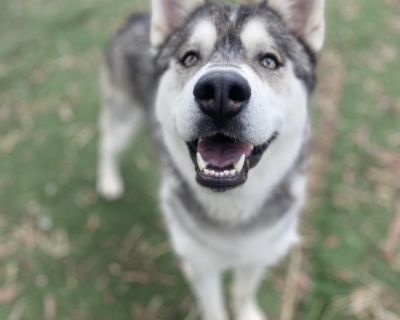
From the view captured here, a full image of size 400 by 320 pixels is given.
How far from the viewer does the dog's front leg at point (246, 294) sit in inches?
123

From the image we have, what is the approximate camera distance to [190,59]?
243 cm

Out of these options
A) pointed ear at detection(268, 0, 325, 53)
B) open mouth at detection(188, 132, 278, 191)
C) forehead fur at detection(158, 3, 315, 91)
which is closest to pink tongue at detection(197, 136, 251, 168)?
open mouth at detection(188, 132, 278, 191)

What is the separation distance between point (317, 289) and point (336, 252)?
1.34 ft

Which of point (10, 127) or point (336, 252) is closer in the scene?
point (336, 252)

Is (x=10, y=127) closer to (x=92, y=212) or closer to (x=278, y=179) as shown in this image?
(x=92, y=212)

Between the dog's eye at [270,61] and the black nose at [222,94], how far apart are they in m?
0.48

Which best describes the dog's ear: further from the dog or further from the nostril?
the nostril

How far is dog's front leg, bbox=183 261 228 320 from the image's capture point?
3.00 m

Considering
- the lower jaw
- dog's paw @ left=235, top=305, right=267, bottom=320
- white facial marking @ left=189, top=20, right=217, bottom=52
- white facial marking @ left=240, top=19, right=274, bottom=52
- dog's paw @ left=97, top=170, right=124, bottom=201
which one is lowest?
dog's paw @ left=235, top=305, right=267, bottom=320

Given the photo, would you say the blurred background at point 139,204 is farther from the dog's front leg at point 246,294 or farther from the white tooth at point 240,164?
the white tooth at point 240,164

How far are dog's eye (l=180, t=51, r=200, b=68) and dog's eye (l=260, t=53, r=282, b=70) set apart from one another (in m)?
0.34

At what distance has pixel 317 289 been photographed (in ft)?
11.6

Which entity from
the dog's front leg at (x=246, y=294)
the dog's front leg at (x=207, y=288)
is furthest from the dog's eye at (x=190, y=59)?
the dog's front leg at (x=246, y=294)

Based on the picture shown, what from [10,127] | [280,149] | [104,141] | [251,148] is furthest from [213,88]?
[10,127]
